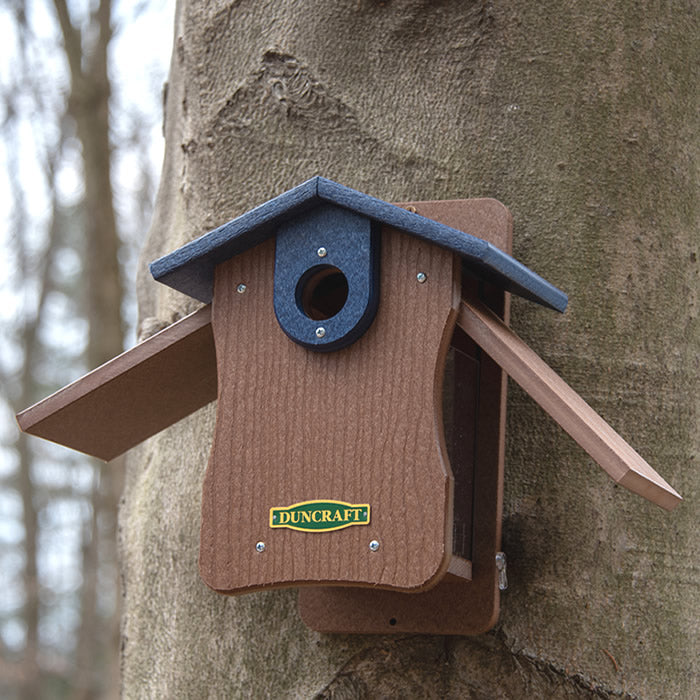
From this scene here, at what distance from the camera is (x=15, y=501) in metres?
11.4

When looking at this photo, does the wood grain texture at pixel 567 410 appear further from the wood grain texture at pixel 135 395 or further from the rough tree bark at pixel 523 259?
the wood grain texture at pixel 135 395

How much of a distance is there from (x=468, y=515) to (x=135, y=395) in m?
0.54

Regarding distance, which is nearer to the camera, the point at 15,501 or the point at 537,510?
the point at 537,510

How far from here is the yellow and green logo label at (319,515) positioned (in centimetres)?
122

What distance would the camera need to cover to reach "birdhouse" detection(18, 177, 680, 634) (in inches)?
47.3

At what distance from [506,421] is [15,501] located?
35.9 ft

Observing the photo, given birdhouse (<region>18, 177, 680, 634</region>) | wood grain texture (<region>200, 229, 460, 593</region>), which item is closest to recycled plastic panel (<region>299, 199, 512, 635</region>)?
birdhouse (<region>18, 177, 680, 634</region>)

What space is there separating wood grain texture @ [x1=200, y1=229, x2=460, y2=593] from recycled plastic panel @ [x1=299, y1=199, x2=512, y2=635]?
139 mm

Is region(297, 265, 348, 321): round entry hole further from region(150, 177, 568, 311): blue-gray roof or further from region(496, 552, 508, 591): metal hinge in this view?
region(496, 552, 508, 591): metal hinge

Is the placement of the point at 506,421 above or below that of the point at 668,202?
below

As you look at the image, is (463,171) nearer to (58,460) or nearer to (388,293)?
(388,293)

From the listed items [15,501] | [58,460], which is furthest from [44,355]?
[15,501]

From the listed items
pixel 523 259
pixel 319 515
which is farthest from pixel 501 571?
A: pixel 523 259

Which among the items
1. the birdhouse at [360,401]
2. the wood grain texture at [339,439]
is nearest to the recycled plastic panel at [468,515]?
the birdhouse at [360,401]
